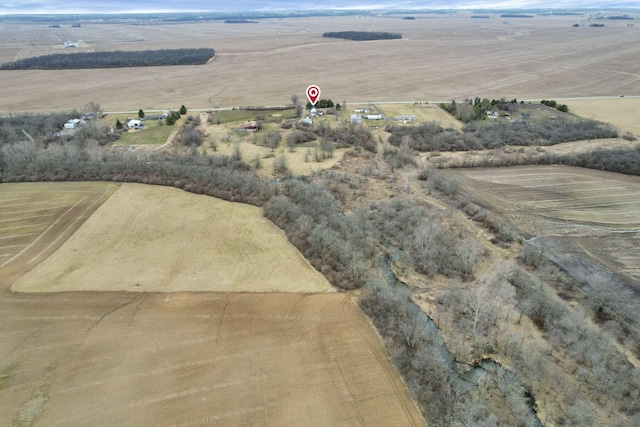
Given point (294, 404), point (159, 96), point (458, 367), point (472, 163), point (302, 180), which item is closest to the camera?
point (294, 404)

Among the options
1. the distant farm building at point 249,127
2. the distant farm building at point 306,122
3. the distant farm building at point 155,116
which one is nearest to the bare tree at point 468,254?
the distant farm building at point 306,122

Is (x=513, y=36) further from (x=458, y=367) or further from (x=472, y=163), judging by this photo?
(x=458, y=367)

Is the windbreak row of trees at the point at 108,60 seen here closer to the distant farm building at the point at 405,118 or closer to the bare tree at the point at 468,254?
the distant farm building at the point at 405,118

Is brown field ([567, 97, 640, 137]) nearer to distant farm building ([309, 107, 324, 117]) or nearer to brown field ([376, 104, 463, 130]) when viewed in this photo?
brown field ([376, 104, 463, 130])

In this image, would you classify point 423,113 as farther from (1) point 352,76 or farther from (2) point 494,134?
(1) point 352,76

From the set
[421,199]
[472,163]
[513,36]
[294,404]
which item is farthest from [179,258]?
[513,36]

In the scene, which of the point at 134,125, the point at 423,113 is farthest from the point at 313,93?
the point at 134,125
